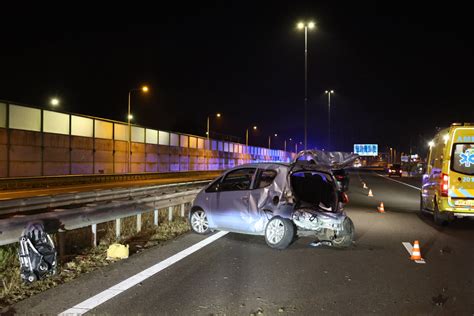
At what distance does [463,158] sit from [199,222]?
22.5 feet

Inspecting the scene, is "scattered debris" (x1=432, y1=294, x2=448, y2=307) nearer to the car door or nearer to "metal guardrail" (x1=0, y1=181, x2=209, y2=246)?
the car door

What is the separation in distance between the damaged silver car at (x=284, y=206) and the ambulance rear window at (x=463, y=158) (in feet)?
14.1

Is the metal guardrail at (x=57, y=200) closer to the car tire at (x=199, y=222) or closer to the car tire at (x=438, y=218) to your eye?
the car tire at (x=199, y=222)

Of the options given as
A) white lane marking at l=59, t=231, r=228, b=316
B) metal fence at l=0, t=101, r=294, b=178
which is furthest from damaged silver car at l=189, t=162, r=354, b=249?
metal fence at l=0, t=101, r=294, b=178

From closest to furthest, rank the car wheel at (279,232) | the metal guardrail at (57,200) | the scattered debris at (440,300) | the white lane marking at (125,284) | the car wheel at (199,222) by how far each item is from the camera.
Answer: the white lane marking at (125,284) → the scattered debris at (440,300) → the car wheel at (279,232) → the car wheel at (199,222) → the metal guardrail at (57,200)

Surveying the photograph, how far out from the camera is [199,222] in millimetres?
10188

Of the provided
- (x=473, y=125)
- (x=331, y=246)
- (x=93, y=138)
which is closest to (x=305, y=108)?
(x=93, y=138)

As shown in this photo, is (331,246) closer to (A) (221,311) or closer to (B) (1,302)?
(A) (221,311)

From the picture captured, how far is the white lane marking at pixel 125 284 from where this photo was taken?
202 inches

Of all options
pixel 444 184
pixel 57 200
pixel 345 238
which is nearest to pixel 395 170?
pixel 444 184

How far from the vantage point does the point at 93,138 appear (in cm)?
3994

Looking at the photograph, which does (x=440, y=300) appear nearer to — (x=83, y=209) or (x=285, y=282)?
(x=285, y=282)

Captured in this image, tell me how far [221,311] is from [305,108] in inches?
1238

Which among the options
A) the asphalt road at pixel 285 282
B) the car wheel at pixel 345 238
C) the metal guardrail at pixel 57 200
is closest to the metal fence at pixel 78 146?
the metal guardrail at pixel 57 200
